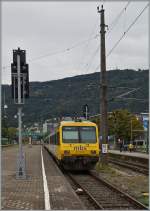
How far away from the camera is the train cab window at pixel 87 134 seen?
26891 mm

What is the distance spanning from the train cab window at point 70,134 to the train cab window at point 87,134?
0.26 meters

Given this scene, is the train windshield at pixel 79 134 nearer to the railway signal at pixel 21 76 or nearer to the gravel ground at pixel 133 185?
the gravel ground at pixel 133 185

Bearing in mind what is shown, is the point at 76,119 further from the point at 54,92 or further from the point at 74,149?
the point at 54,92

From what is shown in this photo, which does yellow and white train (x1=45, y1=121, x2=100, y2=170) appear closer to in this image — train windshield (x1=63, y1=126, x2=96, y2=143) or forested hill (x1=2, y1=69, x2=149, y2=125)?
train windshield (x1=63, y1=126, x2=96, y2=143)

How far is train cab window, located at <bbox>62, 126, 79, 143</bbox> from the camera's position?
26.8 m

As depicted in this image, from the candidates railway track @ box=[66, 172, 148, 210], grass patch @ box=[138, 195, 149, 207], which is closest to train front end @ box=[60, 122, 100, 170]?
railway track @ box=[66, 172, 148, 210]

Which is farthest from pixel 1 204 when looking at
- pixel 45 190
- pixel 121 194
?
pixel 121 194

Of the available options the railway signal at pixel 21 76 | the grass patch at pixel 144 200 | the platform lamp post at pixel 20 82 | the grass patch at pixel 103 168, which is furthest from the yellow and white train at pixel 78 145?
the grass patch at pixel 144 200

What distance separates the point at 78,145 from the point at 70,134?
817mm

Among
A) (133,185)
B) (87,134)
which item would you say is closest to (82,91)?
(87,134)

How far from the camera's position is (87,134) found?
2708cm

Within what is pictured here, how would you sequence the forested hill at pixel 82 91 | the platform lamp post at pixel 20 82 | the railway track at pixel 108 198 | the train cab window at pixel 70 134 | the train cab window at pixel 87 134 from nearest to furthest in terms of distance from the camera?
1. the railway track at pixel 108 198
2. the platform lamp post at pixel 20 82
3. the train cab window at pixel 70 134
4. the train cab window at pixel 87 134
5. the forested hill at pixel 82 91

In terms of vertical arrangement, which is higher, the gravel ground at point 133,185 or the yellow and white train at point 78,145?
the yellow and white train at point 78,145

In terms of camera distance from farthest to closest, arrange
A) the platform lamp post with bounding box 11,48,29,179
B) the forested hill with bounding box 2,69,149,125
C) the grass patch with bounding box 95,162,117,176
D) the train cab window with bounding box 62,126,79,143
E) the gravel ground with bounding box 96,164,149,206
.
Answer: the forested hill with bounding box 2,69,149,125 → the grass patch with bounding box 95,162,117,176 → the train cab window with bounding box 62,126,79,143 → the platform lamp post with bounding box 11,48,29,179 → the gravel ground with bounding box 96,164,149,206
